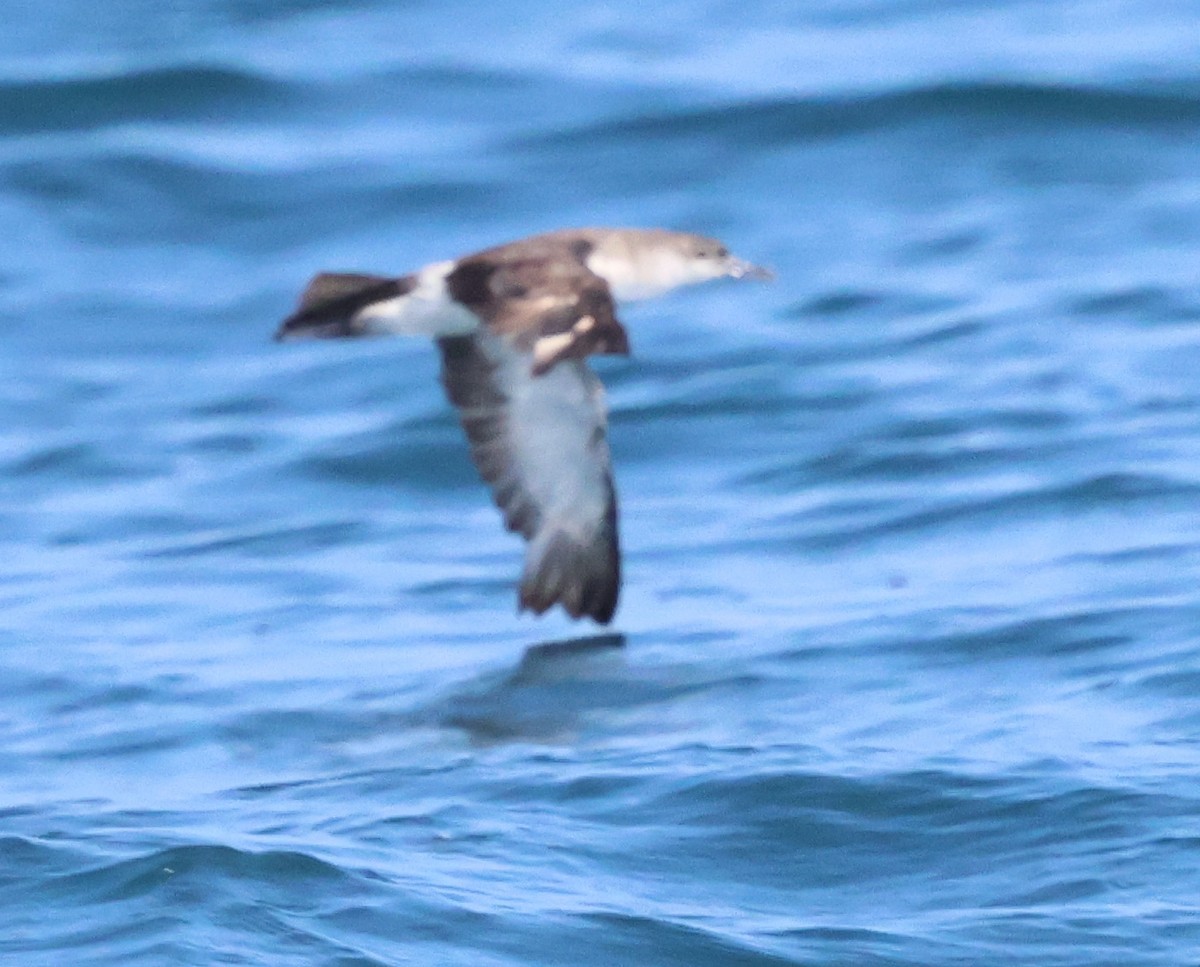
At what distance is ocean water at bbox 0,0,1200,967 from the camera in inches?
287

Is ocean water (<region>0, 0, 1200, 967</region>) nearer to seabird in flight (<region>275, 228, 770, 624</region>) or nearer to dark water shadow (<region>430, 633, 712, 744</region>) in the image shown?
dark water shadow (<region>430, 633, 712, 744</region>)

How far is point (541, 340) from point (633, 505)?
426 centimetres

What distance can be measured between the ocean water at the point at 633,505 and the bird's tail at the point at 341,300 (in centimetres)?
138

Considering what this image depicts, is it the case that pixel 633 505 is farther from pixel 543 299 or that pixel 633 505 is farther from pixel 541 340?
pixel 541 340

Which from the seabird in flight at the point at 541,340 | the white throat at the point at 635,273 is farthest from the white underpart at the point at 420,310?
the white throat at the point at 635,273

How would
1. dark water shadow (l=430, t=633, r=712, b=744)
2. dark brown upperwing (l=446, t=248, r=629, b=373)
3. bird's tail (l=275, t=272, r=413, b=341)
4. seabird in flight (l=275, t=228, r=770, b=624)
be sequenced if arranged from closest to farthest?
dark brown upperwing (l=446, t=248, r=629, b=373)
seabird in flight (l=275, t=228, r=770, b=624)
bird's tail (l=275, t=272, r=413, b=341)
dark water shadow (l=430, t=633, r=712, b=744)

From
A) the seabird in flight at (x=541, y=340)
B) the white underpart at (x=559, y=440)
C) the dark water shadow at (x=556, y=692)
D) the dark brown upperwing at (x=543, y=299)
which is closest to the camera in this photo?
the dark brown upperwing at (x=543, y=299)

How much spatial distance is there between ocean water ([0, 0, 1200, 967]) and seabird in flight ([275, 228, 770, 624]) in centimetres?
56

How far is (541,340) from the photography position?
7398mm

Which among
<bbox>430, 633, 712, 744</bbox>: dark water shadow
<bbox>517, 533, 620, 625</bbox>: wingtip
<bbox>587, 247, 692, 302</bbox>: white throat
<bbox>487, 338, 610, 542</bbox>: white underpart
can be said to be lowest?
<bbox>430, 633, 712, 744</bbox>: dark water shadow

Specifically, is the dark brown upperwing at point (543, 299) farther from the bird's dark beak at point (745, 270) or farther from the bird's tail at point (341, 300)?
the bird's dark beak at point (745, 270)

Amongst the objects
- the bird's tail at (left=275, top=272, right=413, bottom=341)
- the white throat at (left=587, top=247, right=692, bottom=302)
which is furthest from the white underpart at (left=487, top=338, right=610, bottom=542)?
the bird's tail at (left=275, top=272, right=413, bottom=341)

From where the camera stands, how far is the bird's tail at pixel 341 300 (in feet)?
25.6

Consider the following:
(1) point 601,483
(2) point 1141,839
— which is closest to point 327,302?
(1) point 601,483
